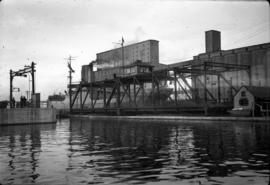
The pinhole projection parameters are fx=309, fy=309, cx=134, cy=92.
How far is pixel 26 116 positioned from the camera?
39.9 m

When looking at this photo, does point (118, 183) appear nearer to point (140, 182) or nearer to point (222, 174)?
point (140, 182)

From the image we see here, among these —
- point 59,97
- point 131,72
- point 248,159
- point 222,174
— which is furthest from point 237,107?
point 59,97

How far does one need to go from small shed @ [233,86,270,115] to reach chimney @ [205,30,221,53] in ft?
95.8

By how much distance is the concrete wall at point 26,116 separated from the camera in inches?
1511

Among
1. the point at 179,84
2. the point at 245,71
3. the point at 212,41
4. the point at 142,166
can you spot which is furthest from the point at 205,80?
the point at 142,166

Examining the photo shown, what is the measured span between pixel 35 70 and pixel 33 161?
33.0 meters

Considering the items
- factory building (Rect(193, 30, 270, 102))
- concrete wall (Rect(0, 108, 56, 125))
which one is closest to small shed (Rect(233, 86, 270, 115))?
factory building (Rect(193, 30, 270, 102))

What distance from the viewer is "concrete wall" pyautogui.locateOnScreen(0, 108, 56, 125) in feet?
126

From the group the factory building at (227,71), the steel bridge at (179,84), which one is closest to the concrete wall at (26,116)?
the steel bridge at (179,84)

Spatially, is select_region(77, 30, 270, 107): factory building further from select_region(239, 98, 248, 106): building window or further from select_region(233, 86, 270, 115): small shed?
select_region(239, 98, 248, 106): building window

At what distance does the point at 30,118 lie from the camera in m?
40.2

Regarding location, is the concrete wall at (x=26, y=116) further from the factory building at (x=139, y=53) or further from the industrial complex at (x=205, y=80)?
the factory building at (x=139, y=53)

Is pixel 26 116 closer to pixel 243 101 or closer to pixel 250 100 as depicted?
pixel 243 101

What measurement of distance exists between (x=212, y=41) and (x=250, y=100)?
32.5m
